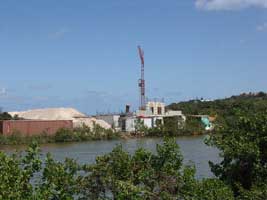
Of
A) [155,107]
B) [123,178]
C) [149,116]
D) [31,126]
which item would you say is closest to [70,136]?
[31,126]

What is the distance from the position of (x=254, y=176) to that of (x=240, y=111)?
139cm

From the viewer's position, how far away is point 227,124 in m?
10.2

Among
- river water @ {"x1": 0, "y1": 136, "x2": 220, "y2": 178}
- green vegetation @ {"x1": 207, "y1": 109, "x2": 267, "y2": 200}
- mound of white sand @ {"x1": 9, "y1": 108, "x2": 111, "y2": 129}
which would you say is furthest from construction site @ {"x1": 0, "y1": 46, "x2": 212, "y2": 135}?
green vegetation @ {"x1": 207, "y1": 109, "x2": 267, "y2": 200}

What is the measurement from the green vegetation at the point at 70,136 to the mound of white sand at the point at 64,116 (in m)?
1.94

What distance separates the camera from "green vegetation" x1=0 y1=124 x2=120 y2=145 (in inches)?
2208

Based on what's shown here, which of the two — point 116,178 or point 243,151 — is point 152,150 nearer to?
point 243,151

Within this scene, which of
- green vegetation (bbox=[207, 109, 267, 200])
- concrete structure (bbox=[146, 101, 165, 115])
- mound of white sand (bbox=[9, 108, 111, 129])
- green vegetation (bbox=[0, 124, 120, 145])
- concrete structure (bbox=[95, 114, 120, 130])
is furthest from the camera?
concrete structure (bbox=[146, 101, 165, 115])

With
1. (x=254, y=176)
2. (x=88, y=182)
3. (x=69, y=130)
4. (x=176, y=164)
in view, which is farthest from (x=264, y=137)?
(x=69, y=130)

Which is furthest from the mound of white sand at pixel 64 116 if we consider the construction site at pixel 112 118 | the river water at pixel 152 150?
the river water at pixel 152 150

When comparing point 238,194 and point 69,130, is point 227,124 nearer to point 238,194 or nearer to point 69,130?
point 238,194

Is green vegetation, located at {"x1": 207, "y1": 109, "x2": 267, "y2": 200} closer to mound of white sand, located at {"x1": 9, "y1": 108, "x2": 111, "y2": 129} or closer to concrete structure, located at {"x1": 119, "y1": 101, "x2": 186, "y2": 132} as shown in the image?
mound of white sand, located at {"x1": 9, "y1": 108, "x2": 111, "y2": 129}

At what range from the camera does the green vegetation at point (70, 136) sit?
184ft

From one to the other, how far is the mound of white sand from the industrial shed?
392 centimetres

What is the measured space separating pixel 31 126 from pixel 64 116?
12136 mm
